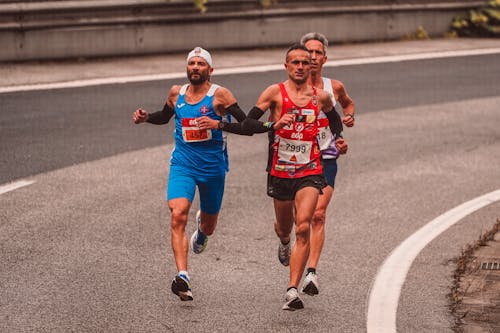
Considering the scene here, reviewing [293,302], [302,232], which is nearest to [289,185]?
[302,232]

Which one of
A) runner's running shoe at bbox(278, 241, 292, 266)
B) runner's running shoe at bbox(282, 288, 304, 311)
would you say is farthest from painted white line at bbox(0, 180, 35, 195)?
runner's running shoe at bbox(282, 288, 304, 311)

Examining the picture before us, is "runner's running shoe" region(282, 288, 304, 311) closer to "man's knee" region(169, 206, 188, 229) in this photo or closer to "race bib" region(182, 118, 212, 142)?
"man's knee" region(169, 206, 188, 229)

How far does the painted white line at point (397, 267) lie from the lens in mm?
7984

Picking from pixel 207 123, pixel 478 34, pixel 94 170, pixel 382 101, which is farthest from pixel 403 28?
pixel 207 123

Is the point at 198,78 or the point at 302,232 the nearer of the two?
the point at 302,232

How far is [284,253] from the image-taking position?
916cm

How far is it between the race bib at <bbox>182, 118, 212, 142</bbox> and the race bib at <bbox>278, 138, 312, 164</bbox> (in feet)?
2.13

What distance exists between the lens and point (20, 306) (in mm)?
8047

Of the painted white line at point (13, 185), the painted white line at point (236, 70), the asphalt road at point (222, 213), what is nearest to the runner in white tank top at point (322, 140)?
the asphalt road at point (222, 213)

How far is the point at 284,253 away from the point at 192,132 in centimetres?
141

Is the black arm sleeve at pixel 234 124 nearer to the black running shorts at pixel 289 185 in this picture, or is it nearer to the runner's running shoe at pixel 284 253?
the black running shorts at pixel 289 185

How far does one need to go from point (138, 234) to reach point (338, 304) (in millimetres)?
2685

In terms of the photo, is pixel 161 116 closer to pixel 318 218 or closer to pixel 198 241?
pixel 198 241

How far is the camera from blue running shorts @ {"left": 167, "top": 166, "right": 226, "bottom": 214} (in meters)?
8.65
